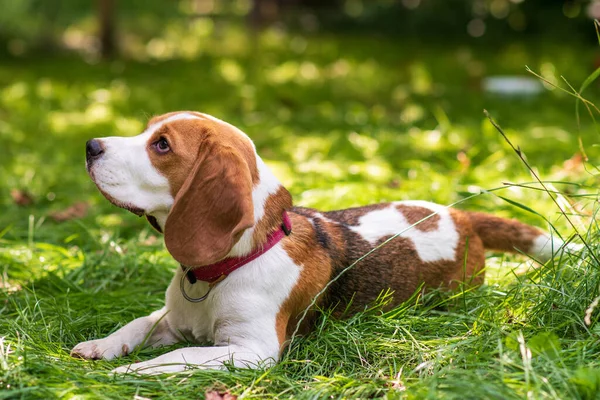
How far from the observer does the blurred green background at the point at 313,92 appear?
605 centimetres

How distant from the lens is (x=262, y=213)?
325cm

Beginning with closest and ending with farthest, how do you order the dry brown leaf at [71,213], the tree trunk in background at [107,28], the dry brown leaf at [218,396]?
the dry brown leaf at [218,396] → the dry brown leaf at [71,213] → the tree trunk in background at [107,28]

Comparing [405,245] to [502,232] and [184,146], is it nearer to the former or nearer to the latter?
[502,232]

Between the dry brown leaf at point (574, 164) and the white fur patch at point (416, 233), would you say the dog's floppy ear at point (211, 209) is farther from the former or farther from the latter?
the dry brown leaf at point (574, 164)

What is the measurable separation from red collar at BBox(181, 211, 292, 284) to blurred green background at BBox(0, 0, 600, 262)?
1.48 metres

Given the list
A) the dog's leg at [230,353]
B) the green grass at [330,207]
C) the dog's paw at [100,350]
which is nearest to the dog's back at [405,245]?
the green grass at [330,207]

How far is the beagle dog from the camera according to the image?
3.04 meters

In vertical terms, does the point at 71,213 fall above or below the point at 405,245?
below

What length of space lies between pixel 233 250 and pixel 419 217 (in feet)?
3.61

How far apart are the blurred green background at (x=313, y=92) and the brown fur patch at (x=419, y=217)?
83 centimetres

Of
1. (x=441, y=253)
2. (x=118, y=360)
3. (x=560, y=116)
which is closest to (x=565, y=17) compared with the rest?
(x=560, y=116)

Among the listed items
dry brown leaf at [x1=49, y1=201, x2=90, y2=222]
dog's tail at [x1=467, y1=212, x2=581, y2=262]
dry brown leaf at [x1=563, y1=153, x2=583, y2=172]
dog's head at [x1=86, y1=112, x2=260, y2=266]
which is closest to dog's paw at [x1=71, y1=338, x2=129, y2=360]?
dog's head at [x1=86, y1=112, x2=260, y2=266]

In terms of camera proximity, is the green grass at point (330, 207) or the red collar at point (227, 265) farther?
the red collar at point (227, 265)

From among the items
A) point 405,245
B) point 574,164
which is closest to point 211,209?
point 405,245
